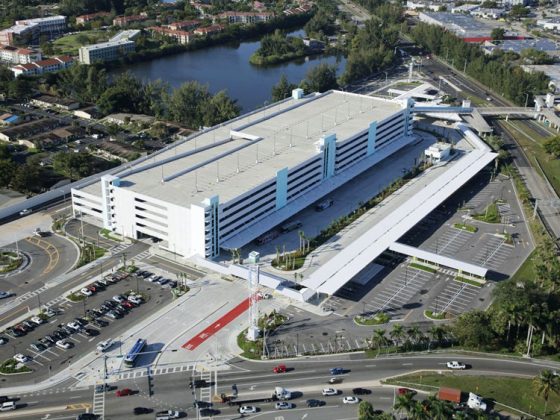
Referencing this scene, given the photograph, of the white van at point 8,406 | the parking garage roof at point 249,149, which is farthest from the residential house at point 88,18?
the white van at point 8,406

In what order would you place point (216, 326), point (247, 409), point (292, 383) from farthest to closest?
point (216, 326) < point (292, 383) < point (247, 409)

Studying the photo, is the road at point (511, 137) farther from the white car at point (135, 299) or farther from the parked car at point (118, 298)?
the parked car at point (118, 298)

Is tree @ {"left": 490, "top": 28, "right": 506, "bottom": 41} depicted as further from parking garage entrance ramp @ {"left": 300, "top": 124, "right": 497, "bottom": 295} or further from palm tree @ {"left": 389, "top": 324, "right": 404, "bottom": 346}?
palm tree @ {"left": 389, "top": 324, "right": 404, "bottom": 346}

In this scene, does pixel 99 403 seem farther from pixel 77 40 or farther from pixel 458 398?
pixel 77 40

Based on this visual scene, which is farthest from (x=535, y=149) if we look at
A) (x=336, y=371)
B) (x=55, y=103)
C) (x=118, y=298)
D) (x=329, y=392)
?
(x=55, y=103)

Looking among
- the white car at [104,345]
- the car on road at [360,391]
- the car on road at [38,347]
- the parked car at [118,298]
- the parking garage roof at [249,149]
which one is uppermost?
the parking garage roof at [249,149]

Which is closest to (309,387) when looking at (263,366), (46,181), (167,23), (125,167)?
(263,366)
